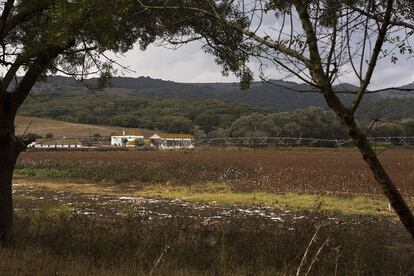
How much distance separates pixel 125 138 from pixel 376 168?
13845 centimetres

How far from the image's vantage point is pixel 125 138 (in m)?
140

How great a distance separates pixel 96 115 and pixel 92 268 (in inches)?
7235

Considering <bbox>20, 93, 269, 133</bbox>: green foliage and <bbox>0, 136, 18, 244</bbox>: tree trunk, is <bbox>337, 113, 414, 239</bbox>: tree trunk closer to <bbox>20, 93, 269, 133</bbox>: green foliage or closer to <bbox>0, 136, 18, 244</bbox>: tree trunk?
<bbox>0, 136, 18, 244</bbox>: tree trunk

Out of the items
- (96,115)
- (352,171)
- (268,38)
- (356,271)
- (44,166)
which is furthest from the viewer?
(96,115)

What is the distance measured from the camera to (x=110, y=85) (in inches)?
473

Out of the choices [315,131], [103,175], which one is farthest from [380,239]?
[315,131]

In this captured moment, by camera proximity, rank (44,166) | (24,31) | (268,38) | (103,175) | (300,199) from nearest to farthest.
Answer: (268,38)
(24,31)
(300,199)
(103,175)
(44,166)

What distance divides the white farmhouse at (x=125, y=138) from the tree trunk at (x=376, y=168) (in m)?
129

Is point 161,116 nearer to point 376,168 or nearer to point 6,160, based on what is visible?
point 6,160

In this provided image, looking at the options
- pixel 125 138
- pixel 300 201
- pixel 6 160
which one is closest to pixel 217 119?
pixel 125 138

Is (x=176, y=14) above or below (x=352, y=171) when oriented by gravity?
above

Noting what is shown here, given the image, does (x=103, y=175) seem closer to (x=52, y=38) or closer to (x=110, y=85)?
(x=110, y=85)

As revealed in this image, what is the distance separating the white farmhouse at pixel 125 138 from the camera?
13407 centimetres

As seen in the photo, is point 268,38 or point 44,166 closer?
point 268,38
